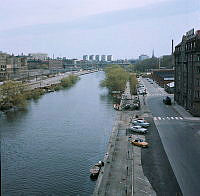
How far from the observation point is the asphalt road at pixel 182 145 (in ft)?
39.7

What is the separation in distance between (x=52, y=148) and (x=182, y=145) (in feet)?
21.5

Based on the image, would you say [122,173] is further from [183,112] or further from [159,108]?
[159,108]

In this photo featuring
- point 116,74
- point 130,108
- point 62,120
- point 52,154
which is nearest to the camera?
point 52,154

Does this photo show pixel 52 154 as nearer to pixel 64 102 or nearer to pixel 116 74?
pixel 64 102

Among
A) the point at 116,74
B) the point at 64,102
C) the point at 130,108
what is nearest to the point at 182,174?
the point at 130,108

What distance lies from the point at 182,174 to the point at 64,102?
959 inches

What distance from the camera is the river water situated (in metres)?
13.1

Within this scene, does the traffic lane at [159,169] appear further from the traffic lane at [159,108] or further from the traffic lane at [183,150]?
the traffic lane at [159,108]

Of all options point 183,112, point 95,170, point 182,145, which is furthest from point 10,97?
point 95,170

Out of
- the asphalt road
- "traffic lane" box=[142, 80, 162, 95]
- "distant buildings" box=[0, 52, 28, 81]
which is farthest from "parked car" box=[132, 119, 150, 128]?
"distant buildings" box=[0, 52, 28, 81]

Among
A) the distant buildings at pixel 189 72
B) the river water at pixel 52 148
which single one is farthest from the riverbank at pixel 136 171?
the distant buildings at pixel 189 72

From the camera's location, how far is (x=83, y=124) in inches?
938

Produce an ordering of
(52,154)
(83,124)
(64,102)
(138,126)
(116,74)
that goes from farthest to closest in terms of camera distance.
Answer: (116,74) → (64,102) → (83,124) → (138,126) → (52,154)

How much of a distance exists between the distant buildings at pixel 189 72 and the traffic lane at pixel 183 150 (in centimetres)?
356
